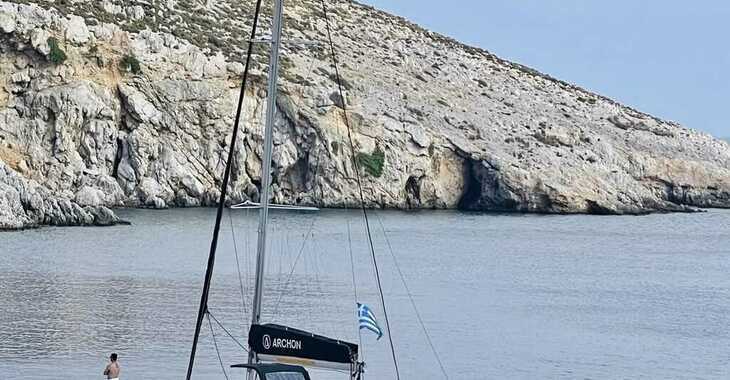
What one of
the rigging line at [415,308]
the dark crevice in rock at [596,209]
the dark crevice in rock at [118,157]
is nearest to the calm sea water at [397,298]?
the rigging line at [415,308]

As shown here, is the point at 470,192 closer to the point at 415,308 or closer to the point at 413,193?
the point at 413,193

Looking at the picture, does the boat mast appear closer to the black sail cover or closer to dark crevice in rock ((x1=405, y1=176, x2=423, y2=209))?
the black sail cover

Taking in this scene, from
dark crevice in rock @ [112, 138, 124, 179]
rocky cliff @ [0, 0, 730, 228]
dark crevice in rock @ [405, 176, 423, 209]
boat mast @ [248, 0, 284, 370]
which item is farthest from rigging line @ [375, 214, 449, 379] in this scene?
dark crevice in rock @ [405, 176, 423, 209]

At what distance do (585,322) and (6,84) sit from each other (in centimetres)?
4628

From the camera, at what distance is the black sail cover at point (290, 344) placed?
27.3 meters

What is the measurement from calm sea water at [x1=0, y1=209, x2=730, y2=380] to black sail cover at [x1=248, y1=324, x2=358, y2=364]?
7019 millimetres

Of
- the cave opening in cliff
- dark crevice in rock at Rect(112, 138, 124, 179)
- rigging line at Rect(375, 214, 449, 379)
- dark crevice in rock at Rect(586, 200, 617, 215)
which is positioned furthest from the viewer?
dark crevice in rock at Rect(586, 200, 617, 215)

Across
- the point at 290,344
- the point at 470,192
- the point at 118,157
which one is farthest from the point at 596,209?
the point at 290,344

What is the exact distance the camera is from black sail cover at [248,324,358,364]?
27.3 m

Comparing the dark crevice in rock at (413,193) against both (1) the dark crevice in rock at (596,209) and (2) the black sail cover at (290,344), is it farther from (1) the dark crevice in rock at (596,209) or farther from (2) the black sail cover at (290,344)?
(2) the black sail cover at (290,344)

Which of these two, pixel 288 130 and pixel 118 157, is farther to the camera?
pixel 288 130

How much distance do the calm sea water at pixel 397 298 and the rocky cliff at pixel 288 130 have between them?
4692 millimetres

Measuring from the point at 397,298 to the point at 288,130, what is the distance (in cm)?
4258

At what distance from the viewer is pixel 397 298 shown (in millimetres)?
52938
